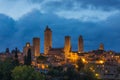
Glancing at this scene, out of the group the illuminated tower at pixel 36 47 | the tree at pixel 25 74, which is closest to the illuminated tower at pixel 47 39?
the illuminated tower at pixel 36 47

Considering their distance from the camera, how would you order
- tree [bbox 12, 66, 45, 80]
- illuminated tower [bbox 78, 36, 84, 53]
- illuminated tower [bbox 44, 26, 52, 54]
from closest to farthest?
tree [bbox 12, 66, 45, 80]
illuminated tower [bbox 44, 26, 52, 54]
illuminated tower [bbox 78, 36, 84, 53]

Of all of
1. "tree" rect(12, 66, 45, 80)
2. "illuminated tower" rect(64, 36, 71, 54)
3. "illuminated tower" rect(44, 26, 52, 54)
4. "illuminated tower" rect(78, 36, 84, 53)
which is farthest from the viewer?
"illuminated tower" rect(78, 36, 84, 53)

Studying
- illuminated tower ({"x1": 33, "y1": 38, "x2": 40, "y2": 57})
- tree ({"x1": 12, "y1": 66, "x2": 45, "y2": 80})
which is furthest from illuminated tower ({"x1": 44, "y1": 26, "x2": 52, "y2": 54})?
tree ({"x1": 12, "y1": 66, "x2": 45, "y2": 80})

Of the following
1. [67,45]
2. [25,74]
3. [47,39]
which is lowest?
[25,74]

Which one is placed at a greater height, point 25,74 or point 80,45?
point 80,45

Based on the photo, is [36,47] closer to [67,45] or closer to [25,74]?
[67,45]

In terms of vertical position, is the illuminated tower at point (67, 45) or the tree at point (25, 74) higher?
the illuminated tower at point (67, 45)

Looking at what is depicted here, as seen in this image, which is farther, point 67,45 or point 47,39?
point 47,39

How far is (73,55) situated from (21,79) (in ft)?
235

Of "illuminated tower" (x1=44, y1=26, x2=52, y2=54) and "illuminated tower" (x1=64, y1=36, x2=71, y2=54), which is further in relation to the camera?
"illuminated tower" (x1=44, y1=26, x2=52, y2=54)

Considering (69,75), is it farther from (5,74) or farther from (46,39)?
(46,39)

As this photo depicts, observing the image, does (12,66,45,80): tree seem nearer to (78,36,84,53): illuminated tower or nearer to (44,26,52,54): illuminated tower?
(44,26,52,54): illuminated tower

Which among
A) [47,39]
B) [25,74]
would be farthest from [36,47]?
[25,74]

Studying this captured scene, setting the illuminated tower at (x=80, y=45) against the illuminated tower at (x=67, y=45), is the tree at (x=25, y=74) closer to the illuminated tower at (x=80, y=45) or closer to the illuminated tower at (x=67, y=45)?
the illuminated tower at (x=67, y=45)
